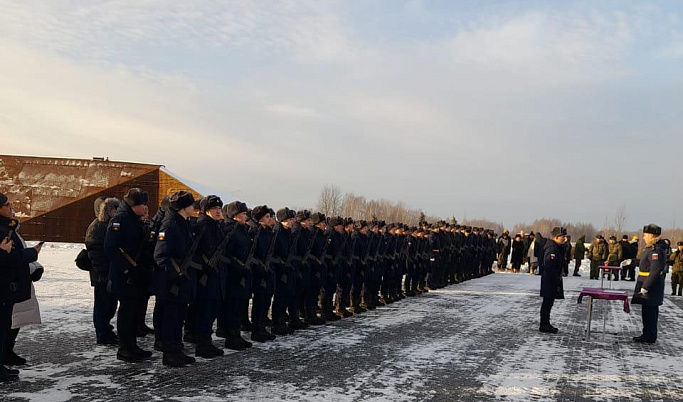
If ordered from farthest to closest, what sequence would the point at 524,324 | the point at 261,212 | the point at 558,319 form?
the point at 558,319, the point at 524,324, the point at 261,212

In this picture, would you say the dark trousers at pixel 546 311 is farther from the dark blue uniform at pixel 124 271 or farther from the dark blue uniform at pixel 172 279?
the dark blue uniform at pixel 124 271

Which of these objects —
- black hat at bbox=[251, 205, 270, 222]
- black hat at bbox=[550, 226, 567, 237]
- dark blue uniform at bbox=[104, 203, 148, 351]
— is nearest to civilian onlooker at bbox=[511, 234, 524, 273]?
black hat at bbox=[550, 226, 567, 237]

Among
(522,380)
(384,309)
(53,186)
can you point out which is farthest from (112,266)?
(53,186)

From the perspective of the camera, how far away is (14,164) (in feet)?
74.7

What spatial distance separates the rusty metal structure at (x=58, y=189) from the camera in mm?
22188

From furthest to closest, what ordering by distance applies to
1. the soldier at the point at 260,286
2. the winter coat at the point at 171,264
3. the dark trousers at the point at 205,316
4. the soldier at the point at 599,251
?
the soldier at the point at 599,251 < the soldier at the point at 260,286 < the dark trousers at the point at 205,316 < the winter coat at the point at 171,264

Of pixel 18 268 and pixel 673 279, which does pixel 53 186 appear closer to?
pixel 18 268

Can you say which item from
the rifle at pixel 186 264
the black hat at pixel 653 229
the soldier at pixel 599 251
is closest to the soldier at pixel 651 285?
→ the black hat at pixel 653 229

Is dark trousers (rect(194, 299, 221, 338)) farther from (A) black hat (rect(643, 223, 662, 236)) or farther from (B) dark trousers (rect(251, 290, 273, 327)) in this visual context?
(A) black hat (rect(643, 223, 662, 236))

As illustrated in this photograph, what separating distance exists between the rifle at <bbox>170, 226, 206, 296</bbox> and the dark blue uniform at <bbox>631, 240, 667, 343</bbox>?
22.9 feet

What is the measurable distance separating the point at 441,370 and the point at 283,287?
3.20 metres

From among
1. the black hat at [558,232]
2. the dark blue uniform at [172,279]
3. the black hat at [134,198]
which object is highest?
the black hat at [558,232]

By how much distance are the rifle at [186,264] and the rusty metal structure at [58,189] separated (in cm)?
1569

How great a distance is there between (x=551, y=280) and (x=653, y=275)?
1.55 m
